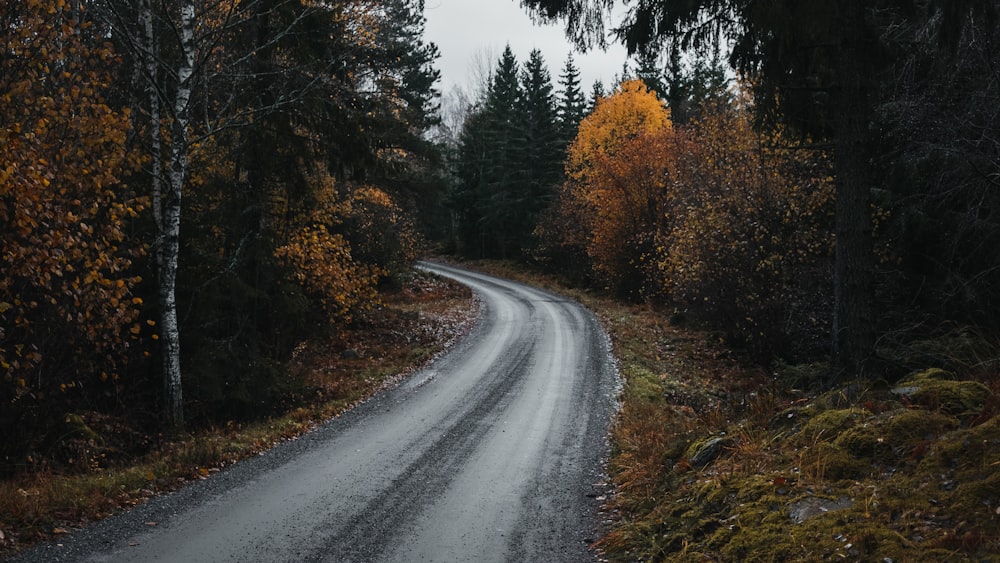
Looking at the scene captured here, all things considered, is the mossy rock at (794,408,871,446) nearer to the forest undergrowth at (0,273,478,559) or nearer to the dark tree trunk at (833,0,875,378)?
the dark tree trunk at (833,0,875,378)

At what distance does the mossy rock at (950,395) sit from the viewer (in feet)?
17.2

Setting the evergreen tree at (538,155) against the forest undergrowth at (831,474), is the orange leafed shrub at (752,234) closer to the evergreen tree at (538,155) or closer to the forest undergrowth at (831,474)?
the forest undergrowth at (831,474)

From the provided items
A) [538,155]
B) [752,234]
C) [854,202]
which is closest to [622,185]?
[752,234]

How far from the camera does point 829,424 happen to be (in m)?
5.79

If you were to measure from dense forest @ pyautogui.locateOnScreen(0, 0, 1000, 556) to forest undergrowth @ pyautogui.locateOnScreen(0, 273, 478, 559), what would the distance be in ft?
1.72

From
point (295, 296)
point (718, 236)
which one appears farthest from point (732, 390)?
→ point (295, 296)

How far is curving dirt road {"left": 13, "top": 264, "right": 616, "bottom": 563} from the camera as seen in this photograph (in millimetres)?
5938

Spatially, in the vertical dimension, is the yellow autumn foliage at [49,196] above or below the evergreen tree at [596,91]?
below

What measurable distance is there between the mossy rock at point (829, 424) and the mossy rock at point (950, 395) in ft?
1.74

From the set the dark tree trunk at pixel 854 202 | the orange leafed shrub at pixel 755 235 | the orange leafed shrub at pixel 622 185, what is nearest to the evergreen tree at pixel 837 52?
the dark tree trunk at pixel 854 202

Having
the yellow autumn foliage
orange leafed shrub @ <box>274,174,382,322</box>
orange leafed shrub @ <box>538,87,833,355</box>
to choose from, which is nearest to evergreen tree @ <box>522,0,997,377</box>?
orange leafed shrub @ <box>538,87,833,355</box>

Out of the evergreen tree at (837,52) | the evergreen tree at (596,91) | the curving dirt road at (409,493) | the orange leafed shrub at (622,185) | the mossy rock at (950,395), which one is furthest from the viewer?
the evergreen tree at (596,91)

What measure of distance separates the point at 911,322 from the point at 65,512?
12.2 m

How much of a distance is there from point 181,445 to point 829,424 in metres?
8.85
